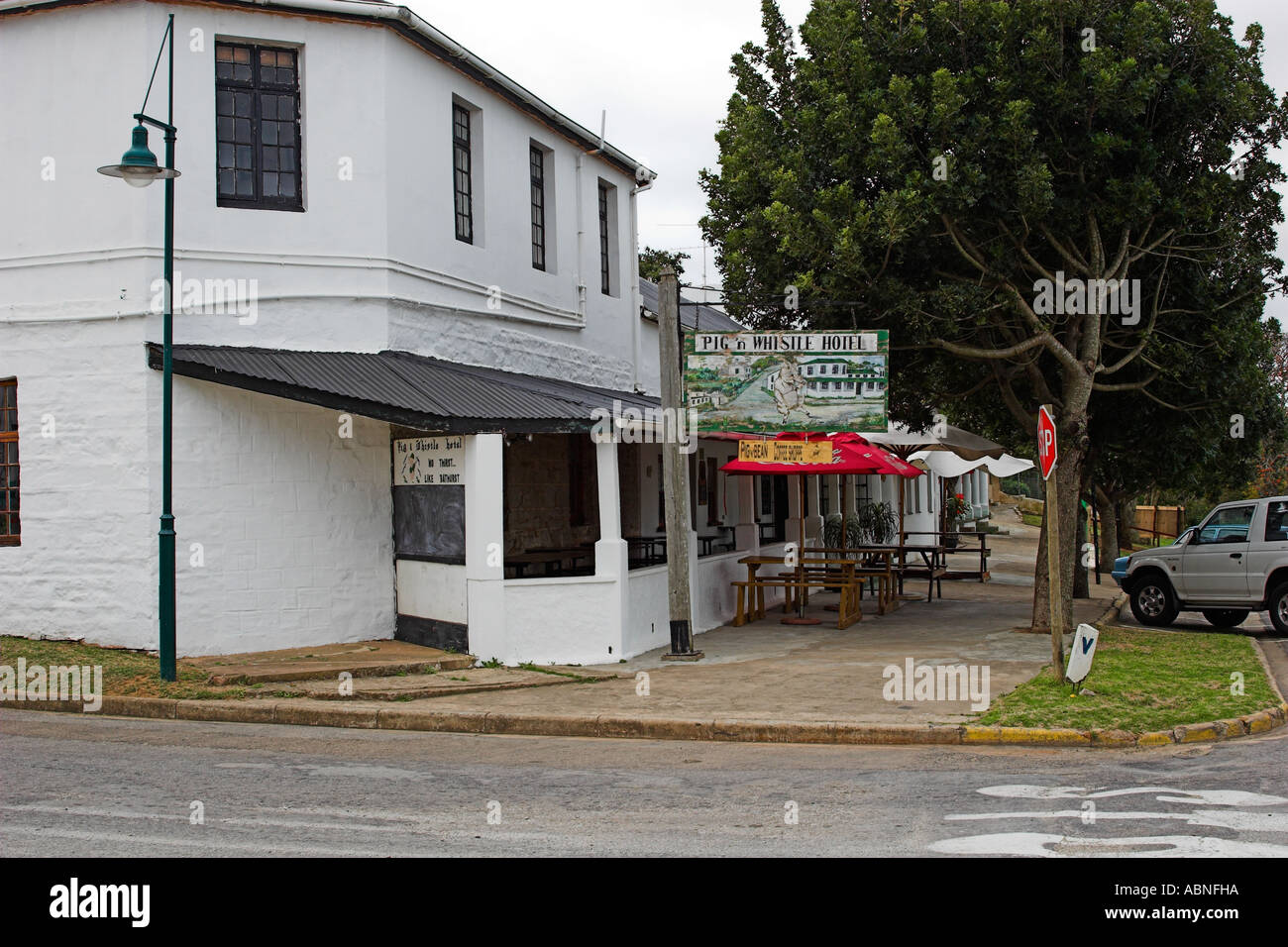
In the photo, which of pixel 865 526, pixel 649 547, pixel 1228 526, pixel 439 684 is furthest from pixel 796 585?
pixel 865 526

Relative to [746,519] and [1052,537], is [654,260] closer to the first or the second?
[746,519]

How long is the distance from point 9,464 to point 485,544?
5.67 metres

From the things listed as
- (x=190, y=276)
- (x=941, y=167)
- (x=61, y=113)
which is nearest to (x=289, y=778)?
(x=190, y=276)

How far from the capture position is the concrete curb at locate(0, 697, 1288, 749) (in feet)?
30.8

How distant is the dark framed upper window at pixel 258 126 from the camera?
44.5ft

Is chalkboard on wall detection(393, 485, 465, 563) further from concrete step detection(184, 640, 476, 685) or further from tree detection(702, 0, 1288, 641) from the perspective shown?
tree detection(702, 0, 1288, 641)

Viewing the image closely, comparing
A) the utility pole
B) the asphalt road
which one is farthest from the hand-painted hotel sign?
the asphalt road

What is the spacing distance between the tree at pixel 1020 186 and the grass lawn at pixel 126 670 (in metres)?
8.01

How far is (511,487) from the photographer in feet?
57.2

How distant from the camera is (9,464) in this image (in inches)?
528

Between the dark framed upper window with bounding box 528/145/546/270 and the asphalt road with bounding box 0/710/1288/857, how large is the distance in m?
9.89

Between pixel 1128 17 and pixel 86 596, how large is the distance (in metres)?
13.8

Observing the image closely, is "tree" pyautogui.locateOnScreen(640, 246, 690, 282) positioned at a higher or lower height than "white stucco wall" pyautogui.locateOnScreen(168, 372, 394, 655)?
higher

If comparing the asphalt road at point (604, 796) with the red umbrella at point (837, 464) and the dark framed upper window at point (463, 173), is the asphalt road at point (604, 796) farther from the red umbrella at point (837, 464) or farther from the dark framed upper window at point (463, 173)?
the dark framed upper window at point (463, 173)
